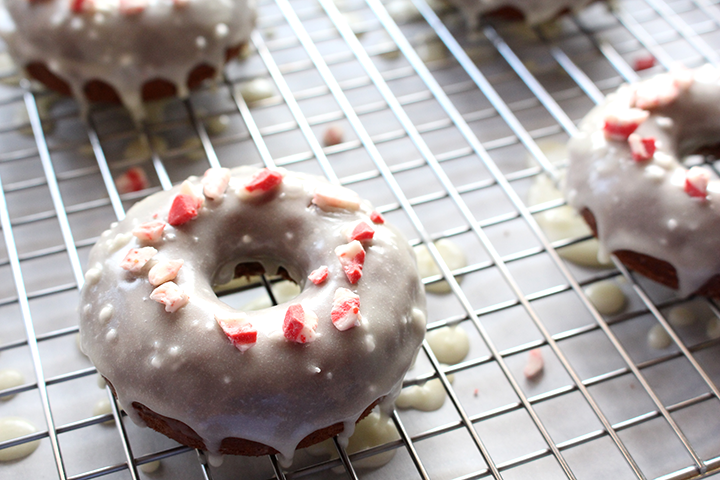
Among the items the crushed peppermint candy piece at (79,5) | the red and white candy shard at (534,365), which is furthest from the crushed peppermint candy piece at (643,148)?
the crushed peppermint candy piece at (79,5)

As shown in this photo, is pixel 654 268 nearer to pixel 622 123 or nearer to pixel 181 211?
pixel 622 123

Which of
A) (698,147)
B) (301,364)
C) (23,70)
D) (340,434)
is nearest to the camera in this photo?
(301,364)

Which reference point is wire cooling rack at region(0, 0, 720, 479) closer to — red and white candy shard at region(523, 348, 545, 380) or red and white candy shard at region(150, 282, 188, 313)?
red and white candy shard at region(523, 348, 545, 380)

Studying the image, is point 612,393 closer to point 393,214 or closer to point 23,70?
point 393,214

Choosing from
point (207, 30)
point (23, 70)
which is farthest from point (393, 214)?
point (23, 70)

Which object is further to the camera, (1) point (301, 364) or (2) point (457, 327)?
(2) point (457, 327)

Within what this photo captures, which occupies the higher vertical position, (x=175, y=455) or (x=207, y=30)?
(x=207, y=30)
